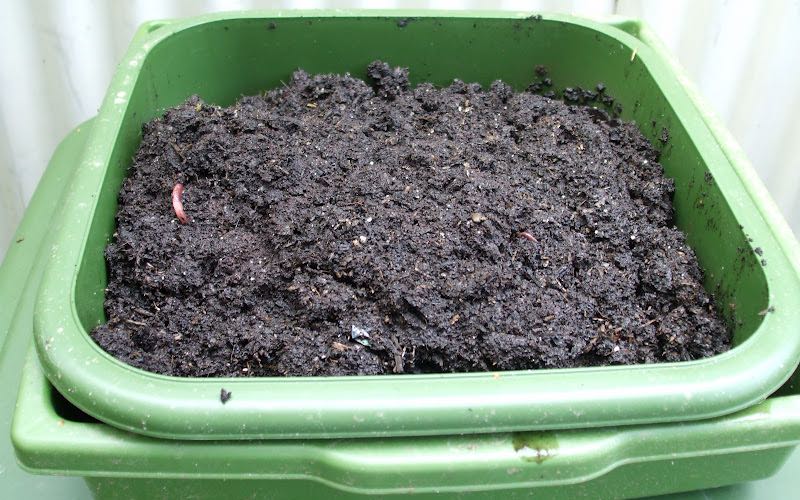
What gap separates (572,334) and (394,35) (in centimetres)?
60

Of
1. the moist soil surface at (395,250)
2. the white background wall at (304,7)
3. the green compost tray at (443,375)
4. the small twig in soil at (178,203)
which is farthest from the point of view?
the white background wall at (304,7)

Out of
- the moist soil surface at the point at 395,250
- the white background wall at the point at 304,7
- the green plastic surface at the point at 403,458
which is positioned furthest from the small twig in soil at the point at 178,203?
the white background wall at the point at 304,7

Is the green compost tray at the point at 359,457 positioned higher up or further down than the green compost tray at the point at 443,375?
further down

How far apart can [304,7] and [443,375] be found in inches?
42.0

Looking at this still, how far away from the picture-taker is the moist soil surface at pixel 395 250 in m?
0.81

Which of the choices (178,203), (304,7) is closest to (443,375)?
(178,203)

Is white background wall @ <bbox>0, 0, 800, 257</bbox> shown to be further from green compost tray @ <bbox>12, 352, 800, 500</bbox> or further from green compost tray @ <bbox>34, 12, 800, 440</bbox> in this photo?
green compost tray @ <bbox>12, 352, 800, 500</bbox>

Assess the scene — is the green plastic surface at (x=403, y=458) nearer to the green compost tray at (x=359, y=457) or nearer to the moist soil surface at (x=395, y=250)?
the green compost tray at (x=359, y=457)

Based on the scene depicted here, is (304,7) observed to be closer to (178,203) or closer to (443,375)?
(178,203)

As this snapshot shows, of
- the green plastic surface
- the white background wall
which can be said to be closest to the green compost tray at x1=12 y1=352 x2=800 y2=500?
the green plastic surface

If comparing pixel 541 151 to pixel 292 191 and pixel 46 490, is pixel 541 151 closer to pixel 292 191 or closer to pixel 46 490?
pixel 292 191

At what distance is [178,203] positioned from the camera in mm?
965

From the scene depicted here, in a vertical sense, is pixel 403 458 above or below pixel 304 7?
below

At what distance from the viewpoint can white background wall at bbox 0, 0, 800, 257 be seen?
148 centimetres
